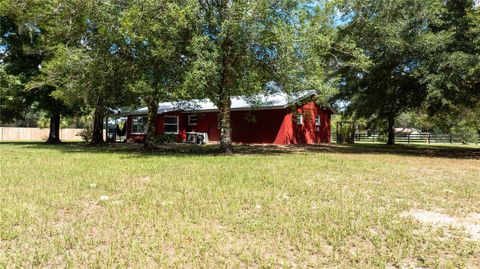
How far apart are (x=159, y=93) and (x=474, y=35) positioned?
1430 centimetres

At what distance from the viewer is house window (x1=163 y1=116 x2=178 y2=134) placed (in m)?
29.9

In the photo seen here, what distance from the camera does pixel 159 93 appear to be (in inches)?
554

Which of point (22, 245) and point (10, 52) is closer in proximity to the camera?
point (22, 245)

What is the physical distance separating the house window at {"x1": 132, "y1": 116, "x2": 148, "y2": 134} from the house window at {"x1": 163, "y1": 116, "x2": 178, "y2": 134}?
7.94 ft

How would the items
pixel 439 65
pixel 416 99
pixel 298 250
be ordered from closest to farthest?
pixel 298 250
pixel 439 65
pixel 416 99

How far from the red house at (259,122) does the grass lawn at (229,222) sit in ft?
48.5

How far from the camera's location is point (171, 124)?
3005cm

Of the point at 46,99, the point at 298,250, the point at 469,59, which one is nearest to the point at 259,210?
the point at 298,250

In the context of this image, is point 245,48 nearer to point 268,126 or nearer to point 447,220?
point 447,220

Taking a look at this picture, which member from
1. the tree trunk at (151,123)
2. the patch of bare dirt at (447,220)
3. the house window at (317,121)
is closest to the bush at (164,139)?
the tree trunk at (151,123)

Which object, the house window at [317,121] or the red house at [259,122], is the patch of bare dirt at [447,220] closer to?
the red house at [259,122]

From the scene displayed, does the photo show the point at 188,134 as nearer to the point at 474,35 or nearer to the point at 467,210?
the point at 474,35

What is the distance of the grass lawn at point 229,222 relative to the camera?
390 centimetres

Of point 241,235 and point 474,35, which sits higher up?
point 474,35
